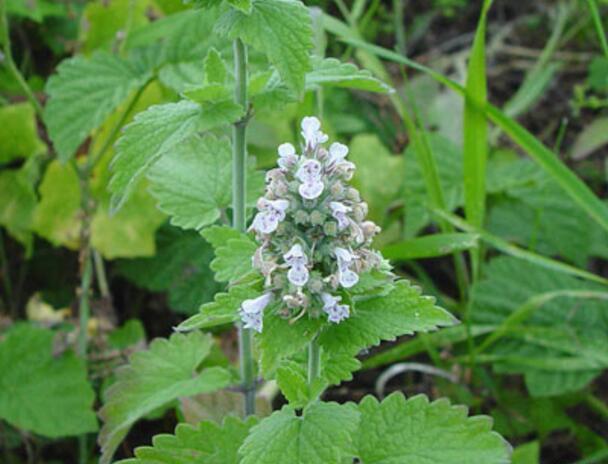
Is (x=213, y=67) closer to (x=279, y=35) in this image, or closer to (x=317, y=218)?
(x=279, y=35)

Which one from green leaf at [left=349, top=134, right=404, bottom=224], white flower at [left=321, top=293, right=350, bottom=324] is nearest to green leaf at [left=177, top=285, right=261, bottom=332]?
white flower at [left=321, top=293, right=350, bottom=324]

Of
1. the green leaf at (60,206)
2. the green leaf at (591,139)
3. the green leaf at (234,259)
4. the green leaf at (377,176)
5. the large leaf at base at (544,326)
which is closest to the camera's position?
the green leaf at (234,259)

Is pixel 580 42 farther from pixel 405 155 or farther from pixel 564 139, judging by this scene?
pixel 405 155

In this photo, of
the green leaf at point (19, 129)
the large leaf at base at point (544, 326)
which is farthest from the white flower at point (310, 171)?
the green leaf at point (19, 129)

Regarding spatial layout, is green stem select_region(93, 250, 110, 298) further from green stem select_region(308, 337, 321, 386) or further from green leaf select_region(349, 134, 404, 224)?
green stem select_region(308, 337, 321, 386)

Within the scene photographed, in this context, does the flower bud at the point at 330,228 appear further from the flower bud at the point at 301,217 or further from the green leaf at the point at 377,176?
the green leaf at the point at 377,176

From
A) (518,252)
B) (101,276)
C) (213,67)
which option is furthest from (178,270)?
(213,67)
